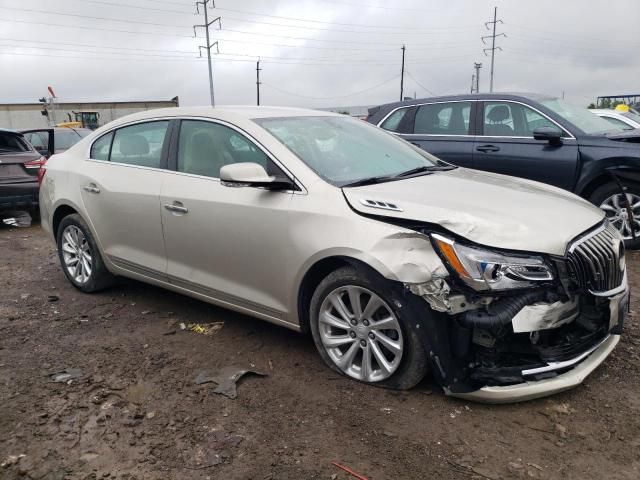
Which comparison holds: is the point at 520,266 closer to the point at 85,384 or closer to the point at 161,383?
the point at 161,383

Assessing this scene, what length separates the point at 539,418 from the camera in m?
2.88

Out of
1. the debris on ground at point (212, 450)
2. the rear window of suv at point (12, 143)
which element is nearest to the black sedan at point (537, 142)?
the debris on ground at point (212, 450)

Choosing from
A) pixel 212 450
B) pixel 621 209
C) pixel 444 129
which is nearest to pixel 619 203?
pixel 621 209

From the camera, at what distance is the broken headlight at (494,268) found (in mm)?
2740

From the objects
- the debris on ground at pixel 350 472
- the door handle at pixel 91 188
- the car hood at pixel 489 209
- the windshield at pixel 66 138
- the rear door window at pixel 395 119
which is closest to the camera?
the debris on ground at pixel 350 472

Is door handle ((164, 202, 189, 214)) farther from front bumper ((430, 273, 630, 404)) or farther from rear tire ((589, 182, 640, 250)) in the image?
rear tire ((589, 182, 640, 250))

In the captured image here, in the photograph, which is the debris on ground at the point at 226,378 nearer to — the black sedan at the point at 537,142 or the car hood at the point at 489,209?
the car hood at the point at 489,209

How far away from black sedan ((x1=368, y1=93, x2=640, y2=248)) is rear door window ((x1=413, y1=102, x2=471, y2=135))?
1 cm

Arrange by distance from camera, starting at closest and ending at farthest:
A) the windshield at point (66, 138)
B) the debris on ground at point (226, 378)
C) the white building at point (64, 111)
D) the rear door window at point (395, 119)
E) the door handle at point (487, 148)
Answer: the debris on ground at point (226, 378)
the door handle at point (487, 148)
the rear door window at point (395, 119)
the windshield at point (66, 138)
the white building at point (64, 111)

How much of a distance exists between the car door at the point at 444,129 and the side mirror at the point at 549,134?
2.85 ft

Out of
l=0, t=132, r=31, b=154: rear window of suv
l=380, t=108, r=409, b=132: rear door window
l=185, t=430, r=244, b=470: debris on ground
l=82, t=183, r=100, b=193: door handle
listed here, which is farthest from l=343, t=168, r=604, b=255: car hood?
l=0, t=132, r=31, b=154: rear window of suv

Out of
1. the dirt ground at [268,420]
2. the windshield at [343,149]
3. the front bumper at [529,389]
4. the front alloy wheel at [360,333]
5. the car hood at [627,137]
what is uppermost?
the windshield at [343,149]

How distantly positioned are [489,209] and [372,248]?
2.21ft

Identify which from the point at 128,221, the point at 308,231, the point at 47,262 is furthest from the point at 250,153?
the point at 47,262
